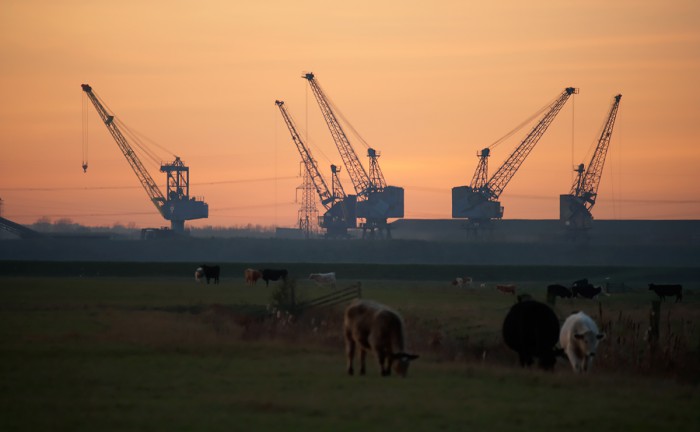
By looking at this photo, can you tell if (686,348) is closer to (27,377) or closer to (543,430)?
(543,430)

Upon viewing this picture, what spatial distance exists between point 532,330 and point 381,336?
614 centimetres

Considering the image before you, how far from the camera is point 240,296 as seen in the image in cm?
6581

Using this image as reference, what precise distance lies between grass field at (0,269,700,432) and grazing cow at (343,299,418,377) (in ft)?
1.53

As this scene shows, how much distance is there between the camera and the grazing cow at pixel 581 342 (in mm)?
29422

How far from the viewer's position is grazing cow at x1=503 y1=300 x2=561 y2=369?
103ft

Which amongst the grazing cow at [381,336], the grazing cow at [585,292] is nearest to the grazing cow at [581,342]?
the grazing cow at [381,336]

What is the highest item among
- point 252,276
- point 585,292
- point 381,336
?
point 252,276

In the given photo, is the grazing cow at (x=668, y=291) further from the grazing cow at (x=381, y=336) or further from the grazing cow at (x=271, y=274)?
the grazing cow at (x=381, y=336)

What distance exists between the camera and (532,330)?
3144cm

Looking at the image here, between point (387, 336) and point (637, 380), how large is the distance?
5885mm

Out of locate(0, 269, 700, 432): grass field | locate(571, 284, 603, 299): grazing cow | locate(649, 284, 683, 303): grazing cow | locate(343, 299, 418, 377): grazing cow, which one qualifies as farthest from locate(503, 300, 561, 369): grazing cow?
locate(649, 284, 683, 303): grazing cow

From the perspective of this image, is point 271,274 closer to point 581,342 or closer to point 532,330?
point 532,330

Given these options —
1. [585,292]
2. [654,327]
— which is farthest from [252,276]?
[654,327]

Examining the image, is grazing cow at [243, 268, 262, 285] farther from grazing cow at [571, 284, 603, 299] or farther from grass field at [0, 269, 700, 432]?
grass field at [0, 269, 700, 432]
